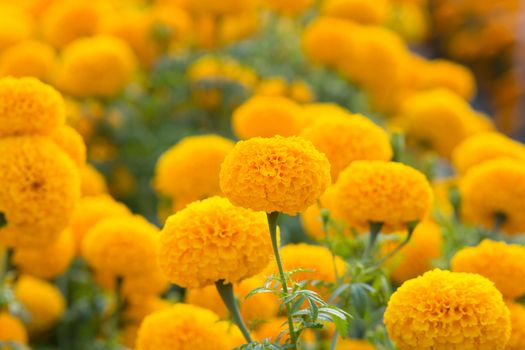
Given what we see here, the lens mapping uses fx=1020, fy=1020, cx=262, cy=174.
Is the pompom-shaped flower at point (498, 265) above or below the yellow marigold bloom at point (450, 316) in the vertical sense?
below

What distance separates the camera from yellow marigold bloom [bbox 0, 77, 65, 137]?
1989 mm

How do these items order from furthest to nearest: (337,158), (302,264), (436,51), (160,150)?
(436,51) < (160,150) < (337,158) < (302,264)

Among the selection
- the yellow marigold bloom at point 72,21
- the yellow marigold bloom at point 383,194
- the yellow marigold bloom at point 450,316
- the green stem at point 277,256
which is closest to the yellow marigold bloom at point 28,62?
the yellow marigold bloom at point 72,21

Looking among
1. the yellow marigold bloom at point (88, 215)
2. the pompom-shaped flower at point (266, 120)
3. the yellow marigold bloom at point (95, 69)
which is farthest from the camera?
the yellow marigold bloom at point (95, 69)

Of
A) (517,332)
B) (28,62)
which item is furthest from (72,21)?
(517,332)

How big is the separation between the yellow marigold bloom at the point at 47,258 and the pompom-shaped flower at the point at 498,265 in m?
1.08

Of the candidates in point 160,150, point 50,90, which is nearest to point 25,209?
point 50,90

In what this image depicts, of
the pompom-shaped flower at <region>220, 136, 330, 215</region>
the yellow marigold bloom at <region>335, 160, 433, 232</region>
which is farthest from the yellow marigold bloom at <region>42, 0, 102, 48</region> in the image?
the pompom-shaped flower at <region>220, 136, 330, 215</region>

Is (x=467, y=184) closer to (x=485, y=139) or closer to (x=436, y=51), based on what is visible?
(x=485, y=139)

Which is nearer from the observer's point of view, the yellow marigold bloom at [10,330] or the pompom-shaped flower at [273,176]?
the pompom-shaped flower at [273,176]

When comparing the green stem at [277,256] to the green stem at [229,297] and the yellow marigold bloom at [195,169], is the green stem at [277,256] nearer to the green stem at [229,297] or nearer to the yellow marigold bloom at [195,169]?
the green stem at [229,297]

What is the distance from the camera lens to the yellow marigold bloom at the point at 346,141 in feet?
7.16

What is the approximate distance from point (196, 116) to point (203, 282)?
8.08 ft

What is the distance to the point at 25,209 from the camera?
2039 mm
